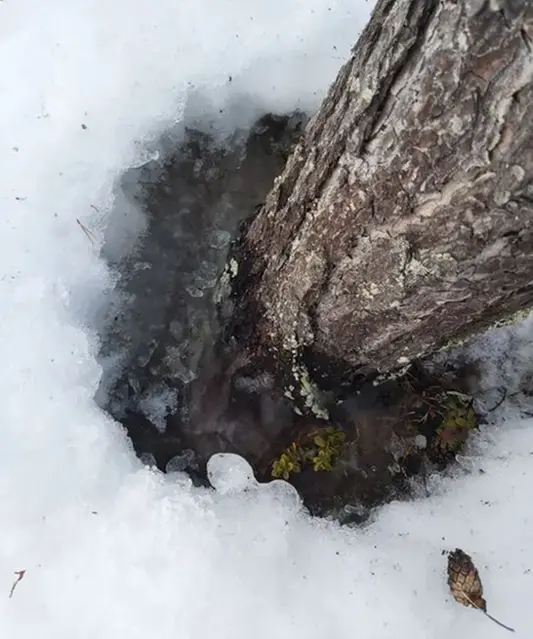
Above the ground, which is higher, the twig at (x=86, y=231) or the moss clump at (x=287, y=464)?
the twig at (x=86, y=231)

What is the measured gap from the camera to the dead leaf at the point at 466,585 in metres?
1.64

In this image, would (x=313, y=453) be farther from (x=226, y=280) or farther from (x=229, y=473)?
(x=226, y=280)

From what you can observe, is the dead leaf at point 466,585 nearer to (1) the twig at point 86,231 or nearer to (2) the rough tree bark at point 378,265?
(2) the rough tree bark at point 378,265

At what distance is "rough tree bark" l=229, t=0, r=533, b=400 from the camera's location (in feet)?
2.44

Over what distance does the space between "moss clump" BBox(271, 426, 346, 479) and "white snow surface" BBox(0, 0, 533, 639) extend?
0.38 feet

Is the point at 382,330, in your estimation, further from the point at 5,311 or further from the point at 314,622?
the point at 5,311

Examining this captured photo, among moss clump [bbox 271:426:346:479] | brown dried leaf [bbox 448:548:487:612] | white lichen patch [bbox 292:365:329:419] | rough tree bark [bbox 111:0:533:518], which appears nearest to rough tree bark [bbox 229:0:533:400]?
rough tree bark [bbox 111:0:533:518]

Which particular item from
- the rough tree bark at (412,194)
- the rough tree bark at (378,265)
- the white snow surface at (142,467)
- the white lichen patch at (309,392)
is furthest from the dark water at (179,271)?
the rough tree bark at (412,194)

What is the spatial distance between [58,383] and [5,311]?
219 millimetres

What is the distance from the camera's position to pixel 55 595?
5.05 feet

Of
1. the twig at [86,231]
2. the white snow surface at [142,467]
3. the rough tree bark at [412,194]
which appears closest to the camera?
the rough tree bark at [412,194]

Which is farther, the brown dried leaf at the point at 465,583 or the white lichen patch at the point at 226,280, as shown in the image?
the white lichen patch at the point at 226,280

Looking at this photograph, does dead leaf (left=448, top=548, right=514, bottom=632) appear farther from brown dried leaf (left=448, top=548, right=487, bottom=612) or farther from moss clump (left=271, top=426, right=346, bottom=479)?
moss clump (left=271, top=426, right=346, bottom=479)

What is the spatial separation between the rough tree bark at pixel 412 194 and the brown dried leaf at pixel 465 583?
0.53 meters
